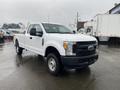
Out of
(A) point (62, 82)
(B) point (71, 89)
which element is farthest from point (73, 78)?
(B) point (71, 89)

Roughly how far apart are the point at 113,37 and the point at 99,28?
2289mm

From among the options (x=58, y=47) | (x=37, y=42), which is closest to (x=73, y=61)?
(x=58, y=47)

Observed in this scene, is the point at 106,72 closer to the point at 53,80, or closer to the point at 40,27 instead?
the point at 53,80

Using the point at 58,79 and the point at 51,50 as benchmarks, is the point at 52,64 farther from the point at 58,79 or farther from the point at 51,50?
the point at 58,79

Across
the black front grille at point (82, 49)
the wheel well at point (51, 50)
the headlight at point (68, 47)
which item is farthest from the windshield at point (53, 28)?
the black front grille at point (82, 49)

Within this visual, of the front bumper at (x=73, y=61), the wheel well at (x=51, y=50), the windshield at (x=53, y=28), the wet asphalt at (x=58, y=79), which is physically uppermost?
the windshield at (x=53, y=28)

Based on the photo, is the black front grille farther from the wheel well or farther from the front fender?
the wheel well

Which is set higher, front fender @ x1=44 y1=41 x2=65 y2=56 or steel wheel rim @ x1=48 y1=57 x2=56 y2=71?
front fender @ x1=44 y1=41 x2=65 y2=56

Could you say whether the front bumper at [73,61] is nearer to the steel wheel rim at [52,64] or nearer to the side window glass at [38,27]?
the steel wheel rim at [52,64]

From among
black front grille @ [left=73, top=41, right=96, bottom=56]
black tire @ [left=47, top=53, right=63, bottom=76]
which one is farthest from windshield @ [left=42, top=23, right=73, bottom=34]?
black front grille @ [left=73, top=41, right=96, bottom=56]

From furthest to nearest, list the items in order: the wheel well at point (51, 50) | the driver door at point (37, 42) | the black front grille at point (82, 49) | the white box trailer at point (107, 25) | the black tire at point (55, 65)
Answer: the white box trailer at point (107, 25) < the driver door at point (37, 42) < the wheel well at point (51, 50) < the black tire at point (55, 65) < the black front grille at point (82, 49)

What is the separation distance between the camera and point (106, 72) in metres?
6.23

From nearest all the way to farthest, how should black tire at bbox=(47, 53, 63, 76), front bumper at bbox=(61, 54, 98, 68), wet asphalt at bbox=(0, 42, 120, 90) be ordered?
1. wet asphalt at bbox=(0, 42, 120, 90)
2. front bumper at bbox=(61, 54, 98, 68)
3. black tire at bbox=(47, 53, 63, 76)

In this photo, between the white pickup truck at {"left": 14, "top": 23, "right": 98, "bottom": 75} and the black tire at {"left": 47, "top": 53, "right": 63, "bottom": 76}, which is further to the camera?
the black tire at {"left": 47, "top": 53, "right": 63, "bottom": 76}
